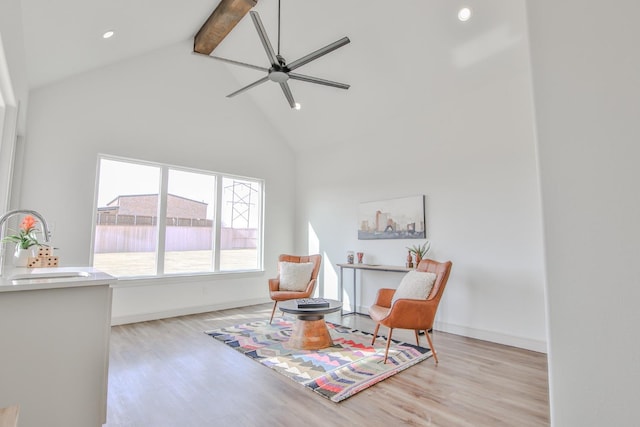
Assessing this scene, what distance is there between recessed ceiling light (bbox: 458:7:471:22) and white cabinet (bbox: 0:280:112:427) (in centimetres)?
408

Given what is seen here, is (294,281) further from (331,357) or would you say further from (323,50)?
(323,50)

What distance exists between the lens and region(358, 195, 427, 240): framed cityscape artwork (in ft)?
15.2

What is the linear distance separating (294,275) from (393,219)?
1.75 m

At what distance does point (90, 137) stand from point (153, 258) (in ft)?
6.32

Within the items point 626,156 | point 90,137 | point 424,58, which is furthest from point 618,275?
point 90,137

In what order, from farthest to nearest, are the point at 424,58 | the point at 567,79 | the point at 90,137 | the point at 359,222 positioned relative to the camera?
the point at 359,222
the point at 90,137
the point at 424,58
the point at 567,79

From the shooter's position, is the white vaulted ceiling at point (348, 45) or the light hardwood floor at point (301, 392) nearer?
the light hardwood floor at point (301, 392)

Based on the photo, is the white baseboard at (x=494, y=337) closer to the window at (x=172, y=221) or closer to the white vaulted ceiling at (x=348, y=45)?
the white vaulted ceiling at (x=348, y=45)

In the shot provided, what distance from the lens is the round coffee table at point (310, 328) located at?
3.40 metres

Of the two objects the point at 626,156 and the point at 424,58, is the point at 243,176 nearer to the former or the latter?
the point at 424,58

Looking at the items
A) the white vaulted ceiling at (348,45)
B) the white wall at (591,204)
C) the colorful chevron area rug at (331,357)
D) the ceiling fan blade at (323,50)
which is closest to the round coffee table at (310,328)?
the colorful chevron area rug at (331,357)

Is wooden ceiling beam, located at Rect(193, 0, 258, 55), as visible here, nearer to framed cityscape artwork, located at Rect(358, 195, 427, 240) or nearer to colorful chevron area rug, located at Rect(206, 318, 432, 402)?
framed cityscape artwork, located at Rect(358, 195, 427, 240)

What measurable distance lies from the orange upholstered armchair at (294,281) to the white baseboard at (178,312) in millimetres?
1231

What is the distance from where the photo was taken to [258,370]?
2.94 metres
